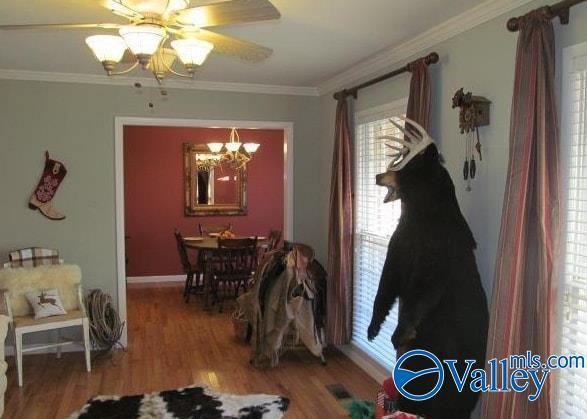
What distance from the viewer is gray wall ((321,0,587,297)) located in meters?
2.50

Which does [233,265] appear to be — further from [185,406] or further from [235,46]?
[235,46]

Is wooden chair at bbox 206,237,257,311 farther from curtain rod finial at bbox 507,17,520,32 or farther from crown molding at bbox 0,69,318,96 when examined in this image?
curtain rod finial at bbox 507,17,520,32

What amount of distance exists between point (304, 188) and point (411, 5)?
2556 mm

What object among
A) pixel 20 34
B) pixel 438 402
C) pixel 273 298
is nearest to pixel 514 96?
pixel 438 402

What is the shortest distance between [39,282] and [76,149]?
3.82 feet

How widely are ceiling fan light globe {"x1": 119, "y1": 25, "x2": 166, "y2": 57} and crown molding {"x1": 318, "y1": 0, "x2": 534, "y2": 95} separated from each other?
5.49 ft

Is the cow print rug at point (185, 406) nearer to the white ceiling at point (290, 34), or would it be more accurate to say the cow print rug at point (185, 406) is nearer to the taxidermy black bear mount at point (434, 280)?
the taxidermy black bear mount at point (434, 280)

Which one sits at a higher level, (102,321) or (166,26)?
(166,26)

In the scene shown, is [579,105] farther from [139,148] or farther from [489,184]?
[139,148]

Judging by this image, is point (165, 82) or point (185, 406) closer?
point (185, 406)

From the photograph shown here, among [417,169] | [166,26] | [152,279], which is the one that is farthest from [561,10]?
[152,279]

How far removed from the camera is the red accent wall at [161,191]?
727 centimetres

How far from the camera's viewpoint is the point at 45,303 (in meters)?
3.94

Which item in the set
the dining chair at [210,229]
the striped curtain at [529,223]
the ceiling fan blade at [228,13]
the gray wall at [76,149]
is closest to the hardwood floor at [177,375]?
the gray wall at [76,149]
